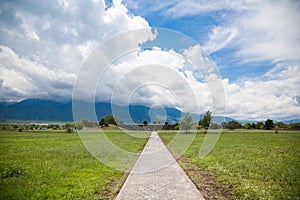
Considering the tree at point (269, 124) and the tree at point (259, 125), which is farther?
the tree at point (259, 125)

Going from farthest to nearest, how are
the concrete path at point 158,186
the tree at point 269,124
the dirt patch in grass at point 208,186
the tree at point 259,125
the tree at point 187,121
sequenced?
the tree at point 259,125
the tree at point 269,124
the tree at point 187,121
the dirt patch in grass at point 208,186
the concrete path at point 158,186

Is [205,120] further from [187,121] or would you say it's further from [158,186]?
[158,186]

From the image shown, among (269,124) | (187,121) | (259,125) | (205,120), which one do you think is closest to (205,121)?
(205,120)

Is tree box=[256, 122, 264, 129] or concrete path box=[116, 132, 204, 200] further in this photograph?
tree box=[256, 122, 264, 129]

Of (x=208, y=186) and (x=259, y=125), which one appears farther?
(x=259, y=125)

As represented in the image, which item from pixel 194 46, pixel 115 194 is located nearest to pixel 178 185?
pixel 115 194

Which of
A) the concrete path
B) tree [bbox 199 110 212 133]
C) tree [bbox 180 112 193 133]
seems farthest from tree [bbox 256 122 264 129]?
the concrete path

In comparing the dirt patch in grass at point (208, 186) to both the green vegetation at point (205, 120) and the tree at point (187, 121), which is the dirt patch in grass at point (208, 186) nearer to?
the tree at point (187, 121)

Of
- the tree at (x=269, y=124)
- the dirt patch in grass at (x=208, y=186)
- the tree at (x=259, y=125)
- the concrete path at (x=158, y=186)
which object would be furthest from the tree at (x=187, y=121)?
the tree at (x=259, y=125)

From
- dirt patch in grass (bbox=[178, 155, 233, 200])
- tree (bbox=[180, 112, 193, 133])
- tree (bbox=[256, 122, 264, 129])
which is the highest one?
tree (bbox=[256, 122, 264, 129])

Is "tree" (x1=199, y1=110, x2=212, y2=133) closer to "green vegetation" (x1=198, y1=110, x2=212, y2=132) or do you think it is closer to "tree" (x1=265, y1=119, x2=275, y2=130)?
"green vegetation" (x1=198, y1=110, x2=212, y2=132)

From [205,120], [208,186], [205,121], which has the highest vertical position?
[205,120]

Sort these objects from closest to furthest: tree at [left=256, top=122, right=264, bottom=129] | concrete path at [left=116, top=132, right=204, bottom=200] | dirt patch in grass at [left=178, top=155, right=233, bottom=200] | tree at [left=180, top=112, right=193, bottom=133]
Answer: concrete path at [left=116, top=132, right=204, bottom=200] < dirt patch in grass at [left=178, top=155, right=233, bottom=200] < tree at [left=180, top=112, right=193, bottom=133] < tree at [left=256, top=122, right=264, bottom=129]

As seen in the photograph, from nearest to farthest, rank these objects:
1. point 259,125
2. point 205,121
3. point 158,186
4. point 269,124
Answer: point 158,186, point 205,121, point 269,124, point 259,125
